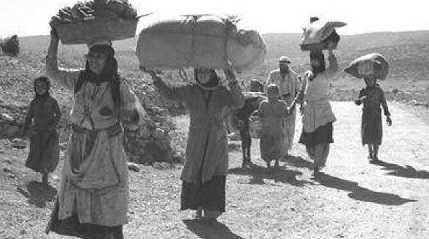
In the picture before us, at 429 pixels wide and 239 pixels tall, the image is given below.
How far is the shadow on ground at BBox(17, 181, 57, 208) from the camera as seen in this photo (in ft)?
25.5

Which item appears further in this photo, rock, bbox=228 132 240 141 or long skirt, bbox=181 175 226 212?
rock, bbox=228 132 240 141

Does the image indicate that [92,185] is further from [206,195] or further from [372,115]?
[372,115]

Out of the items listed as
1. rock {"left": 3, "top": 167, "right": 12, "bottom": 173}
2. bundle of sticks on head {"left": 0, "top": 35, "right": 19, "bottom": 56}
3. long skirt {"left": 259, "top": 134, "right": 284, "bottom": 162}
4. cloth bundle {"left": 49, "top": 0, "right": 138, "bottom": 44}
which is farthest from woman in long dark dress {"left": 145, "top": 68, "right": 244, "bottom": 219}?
bundle of sticks on head {"left": 0, "top": 35, "right": 19, "bottom": 56}

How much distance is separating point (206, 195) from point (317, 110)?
389 cm

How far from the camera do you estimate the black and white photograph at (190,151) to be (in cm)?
520

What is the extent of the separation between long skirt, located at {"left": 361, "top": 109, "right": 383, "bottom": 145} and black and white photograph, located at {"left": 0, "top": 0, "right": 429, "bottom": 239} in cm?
2

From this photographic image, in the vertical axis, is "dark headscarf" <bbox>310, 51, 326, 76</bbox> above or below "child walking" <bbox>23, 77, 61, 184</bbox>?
above

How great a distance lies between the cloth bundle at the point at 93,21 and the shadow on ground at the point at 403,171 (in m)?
6.95

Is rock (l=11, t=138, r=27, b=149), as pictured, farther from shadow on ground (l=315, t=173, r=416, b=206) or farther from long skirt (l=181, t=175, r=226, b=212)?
shadow on ground (l=315, t=173, r=416, b=206)

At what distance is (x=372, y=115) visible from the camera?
1272 centimetres

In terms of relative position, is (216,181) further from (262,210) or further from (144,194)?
(144,194)

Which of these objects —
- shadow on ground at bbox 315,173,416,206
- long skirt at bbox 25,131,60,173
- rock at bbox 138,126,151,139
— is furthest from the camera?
rock at bbox 138,126,151,139

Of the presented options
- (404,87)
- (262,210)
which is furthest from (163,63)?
(404,87)

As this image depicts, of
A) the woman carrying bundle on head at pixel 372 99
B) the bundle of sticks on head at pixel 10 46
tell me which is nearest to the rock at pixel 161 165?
the woman carrying bundle on head at pixel 372 99
